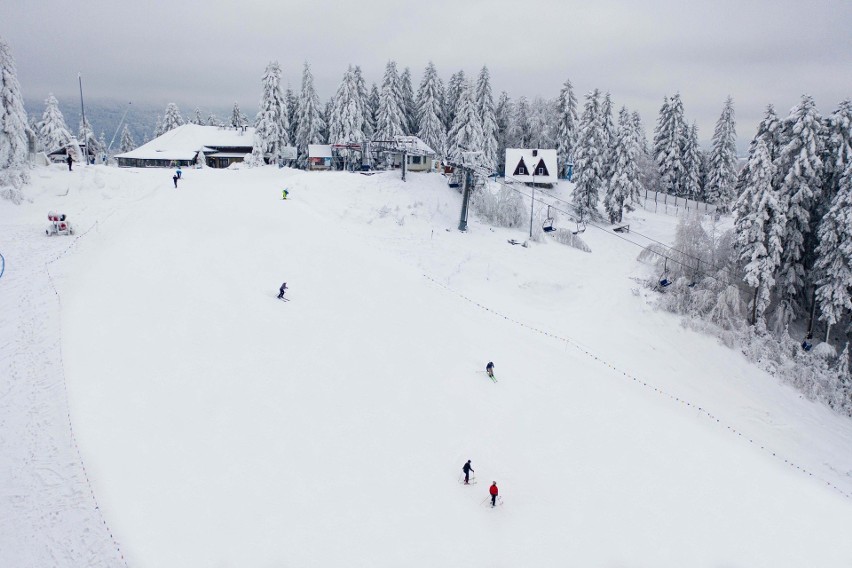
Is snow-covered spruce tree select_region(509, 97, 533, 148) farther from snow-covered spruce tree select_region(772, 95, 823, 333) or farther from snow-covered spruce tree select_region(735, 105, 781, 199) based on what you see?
snow-covered spruce tree select_region(772, 95, 823, 333)

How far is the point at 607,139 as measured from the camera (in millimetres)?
52938

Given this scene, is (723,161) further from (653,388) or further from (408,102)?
(653,388)

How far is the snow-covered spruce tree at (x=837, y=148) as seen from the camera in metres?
30.0

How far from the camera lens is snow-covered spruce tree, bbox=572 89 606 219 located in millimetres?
50844

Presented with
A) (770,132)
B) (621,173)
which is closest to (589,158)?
(621,173)

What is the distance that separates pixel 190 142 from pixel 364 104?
25455 millimetres

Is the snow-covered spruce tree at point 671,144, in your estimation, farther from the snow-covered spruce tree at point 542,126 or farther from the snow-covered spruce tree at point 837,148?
the snow-covered spruce tree at point 837,148

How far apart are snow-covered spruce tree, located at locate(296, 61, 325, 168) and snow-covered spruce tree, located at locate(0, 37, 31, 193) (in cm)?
3010

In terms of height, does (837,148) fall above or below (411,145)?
below

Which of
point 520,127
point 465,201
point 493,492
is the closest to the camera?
point 493,492

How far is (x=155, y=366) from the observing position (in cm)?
1892

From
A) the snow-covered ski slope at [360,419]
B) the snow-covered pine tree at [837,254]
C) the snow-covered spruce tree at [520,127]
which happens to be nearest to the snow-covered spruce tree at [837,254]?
the snow-covered pine tree at [837,254]

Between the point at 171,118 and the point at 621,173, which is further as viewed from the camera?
the point at 171,118

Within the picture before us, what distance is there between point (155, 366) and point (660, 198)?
6628cm
